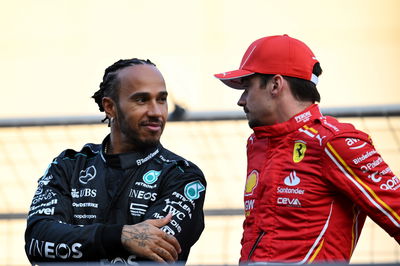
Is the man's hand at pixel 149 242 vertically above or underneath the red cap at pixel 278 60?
underneath

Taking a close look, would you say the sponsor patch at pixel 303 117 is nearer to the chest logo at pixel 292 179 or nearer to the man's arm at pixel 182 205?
the chest logo at pixel 292 179

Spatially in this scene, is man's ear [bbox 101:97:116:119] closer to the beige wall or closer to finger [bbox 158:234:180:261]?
finger [bbox 158:234:180:261]

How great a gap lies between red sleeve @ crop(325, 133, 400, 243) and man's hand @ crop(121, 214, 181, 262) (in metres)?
0.69

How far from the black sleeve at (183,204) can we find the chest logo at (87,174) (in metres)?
0.31

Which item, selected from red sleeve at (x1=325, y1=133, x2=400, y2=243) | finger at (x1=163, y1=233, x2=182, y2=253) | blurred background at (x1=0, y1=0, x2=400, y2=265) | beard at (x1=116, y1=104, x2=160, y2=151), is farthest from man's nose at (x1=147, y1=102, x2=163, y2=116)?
blurred background at (x1=0, y1=0, x2=400, y2=265)

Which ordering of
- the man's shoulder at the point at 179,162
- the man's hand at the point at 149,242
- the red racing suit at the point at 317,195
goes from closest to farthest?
the man's hand at the point at 149,242
the red racing suit at the point at 317,195
the man's shoulder at the point at 179,162

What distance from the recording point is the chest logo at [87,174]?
13.4 feet

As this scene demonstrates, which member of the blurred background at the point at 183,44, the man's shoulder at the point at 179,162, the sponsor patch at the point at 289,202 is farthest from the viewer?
the blurred background at the point at 183,44

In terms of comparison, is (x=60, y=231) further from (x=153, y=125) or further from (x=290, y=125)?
(x=290, y=125)

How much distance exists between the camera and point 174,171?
402cm

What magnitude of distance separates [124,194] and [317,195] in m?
0.78

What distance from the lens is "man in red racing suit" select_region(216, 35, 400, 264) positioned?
3832 mm

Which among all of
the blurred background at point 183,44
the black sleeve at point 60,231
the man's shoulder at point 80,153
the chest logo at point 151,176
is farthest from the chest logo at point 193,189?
the blurred background at point 183,44

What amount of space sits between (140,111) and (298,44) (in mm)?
798
